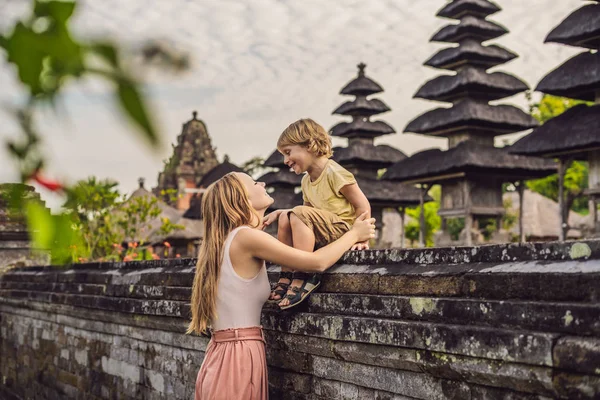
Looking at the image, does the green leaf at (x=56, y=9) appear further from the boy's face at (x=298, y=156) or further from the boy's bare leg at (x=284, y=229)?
the boy's face at (x=298, y=156)

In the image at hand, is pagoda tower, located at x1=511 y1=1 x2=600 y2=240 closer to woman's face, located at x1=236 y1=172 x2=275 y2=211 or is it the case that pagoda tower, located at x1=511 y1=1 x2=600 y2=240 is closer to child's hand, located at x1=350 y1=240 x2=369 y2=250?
child's hand, located at x1=350 y1=240 x2=369 y2=250

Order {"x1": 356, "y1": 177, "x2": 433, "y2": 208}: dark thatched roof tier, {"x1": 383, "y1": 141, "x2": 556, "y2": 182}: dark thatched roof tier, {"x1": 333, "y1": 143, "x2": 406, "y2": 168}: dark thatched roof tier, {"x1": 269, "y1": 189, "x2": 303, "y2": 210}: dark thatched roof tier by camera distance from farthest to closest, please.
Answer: {"x1": 333, "y1": 143, "x2": 406, "y2": 168}: dark thatched roof tier → {"x1": 269, "y1": 189, "x2": 303, "y2": 210}: dark thatched roof tier → {"x1": 356, "y1": 177, "x2": 433, "y2": 208}: dark thatched roof tier → {"x1": 383, "y1": 141, "x2": 556, "y2": 182}: dark thatched roof tier

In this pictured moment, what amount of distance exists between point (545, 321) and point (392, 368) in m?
0.90

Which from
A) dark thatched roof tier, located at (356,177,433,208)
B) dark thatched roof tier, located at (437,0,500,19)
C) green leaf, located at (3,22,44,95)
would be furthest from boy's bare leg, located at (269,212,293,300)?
dark thatched roof tier, located at (356,177,433,208)

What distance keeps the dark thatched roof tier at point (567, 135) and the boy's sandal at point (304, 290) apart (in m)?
14.8

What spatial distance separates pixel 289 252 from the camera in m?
3.69

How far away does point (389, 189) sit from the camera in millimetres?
27406

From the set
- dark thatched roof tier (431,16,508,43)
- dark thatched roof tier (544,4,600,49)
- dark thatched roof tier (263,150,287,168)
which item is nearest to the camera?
dark thatched roof tier (544,4,600,49)

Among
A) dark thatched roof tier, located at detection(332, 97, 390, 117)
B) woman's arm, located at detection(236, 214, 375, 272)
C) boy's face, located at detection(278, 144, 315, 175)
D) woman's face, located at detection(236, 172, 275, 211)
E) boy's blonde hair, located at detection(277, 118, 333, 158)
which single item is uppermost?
dark thatched roof tier, located at detection(332, 97, 390, 117)

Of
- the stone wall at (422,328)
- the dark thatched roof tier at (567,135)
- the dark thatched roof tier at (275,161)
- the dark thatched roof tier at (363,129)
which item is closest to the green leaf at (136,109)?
the stone wall at (422,328)

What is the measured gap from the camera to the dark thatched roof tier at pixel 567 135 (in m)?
17.7

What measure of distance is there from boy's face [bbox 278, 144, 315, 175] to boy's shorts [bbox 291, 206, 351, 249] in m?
0.29

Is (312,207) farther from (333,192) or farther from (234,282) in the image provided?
(234,282)

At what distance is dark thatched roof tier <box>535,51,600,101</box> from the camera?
59.3 ft
